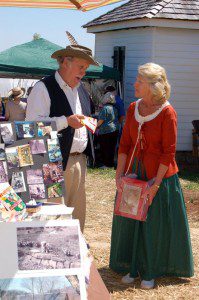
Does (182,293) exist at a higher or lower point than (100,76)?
lower

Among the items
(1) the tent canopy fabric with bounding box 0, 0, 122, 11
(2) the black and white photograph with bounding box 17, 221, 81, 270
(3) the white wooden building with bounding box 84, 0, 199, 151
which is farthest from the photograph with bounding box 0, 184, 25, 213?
(3) the white wooden building with bounding box 84, 0, 199, 151

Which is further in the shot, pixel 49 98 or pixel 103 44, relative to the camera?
pixel 103 44

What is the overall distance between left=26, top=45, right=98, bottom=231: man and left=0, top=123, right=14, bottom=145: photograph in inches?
35.7

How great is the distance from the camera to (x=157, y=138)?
4418 millimetres

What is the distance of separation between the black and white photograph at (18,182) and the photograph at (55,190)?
204 millimetres

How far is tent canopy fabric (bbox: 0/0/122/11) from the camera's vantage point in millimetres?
4852

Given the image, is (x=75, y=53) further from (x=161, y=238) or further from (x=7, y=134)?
(x=161, y=238)

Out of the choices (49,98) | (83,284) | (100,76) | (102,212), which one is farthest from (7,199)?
(100,76)

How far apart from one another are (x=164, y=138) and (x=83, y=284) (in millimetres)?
1850

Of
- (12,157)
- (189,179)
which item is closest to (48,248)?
(12,157)

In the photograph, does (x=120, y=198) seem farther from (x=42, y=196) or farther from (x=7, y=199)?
(x=7, y=199)

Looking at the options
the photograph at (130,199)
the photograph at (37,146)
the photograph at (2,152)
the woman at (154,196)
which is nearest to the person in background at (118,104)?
the woman at (154,196)

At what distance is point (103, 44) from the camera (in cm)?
1545

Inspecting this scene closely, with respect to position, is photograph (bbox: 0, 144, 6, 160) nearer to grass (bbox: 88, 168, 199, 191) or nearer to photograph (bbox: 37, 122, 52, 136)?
Result: photograph (bbox: 37, 122, 52, 136)
